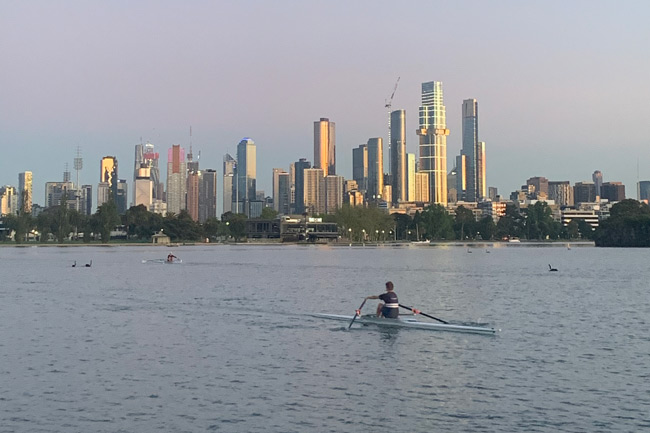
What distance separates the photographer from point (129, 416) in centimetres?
2523

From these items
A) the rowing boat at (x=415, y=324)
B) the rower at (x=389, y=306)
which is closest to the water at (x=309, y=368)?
the rowing boat at (x=415, y=324)

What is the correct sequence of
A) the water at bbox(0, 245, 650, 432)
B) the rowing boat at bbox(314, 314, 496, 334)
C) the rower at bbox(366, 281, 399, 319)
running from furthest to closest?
the rower at bbox(366, 281, 399, 319), the rowing boat at bbox(314, 314, 496, 334), the water at bbox(0, 245, 650, 432)

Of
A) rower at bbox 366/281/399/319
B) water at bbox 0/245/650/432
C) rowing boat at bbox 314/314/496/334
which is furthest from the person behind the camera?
rower at bbox 366/281/399/319

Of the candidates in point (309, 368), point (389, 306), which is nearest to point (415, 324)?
point (389, 306)

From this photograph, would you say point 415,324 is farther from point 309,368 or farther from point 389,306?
point 309,368

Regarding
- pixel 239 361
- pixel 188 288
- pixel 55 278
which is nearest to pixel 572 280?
pixel 188 288

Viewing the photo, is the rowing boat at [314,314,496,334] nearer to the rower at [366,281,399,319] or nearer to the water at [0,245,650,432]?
the rower at [366,281,399,319]

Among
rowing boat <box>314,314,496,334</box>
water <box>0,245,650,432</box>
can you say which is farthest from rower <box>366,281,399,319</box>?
water <box>0,245,650,432</box>

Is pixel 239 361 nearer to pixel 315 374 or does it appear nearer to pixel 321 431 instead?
pixel 315 374

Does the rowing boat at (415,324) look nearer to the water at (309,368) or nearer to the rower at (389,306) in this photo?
the rower at (389,306)

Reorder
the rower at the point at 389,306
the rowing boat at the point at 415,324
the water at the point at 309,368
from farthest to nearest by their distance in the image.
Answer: the rower at the point at 389,306 → the rowing boat at the point at 415,324 → the water at the point at 309,368

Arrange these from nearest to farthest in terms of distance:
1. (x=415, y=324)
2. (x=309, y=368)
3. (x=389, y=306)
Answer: (x=309, y=368) → (x=415, y=324) → (x=389, y=306)

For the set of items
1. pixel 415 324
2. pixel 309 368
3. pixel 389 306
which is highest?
pixel 389 306

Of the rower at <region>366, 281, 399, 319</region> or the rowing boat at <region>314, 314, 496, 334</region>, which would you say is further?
the rower at <region>366, 281, 399, 319</region>
